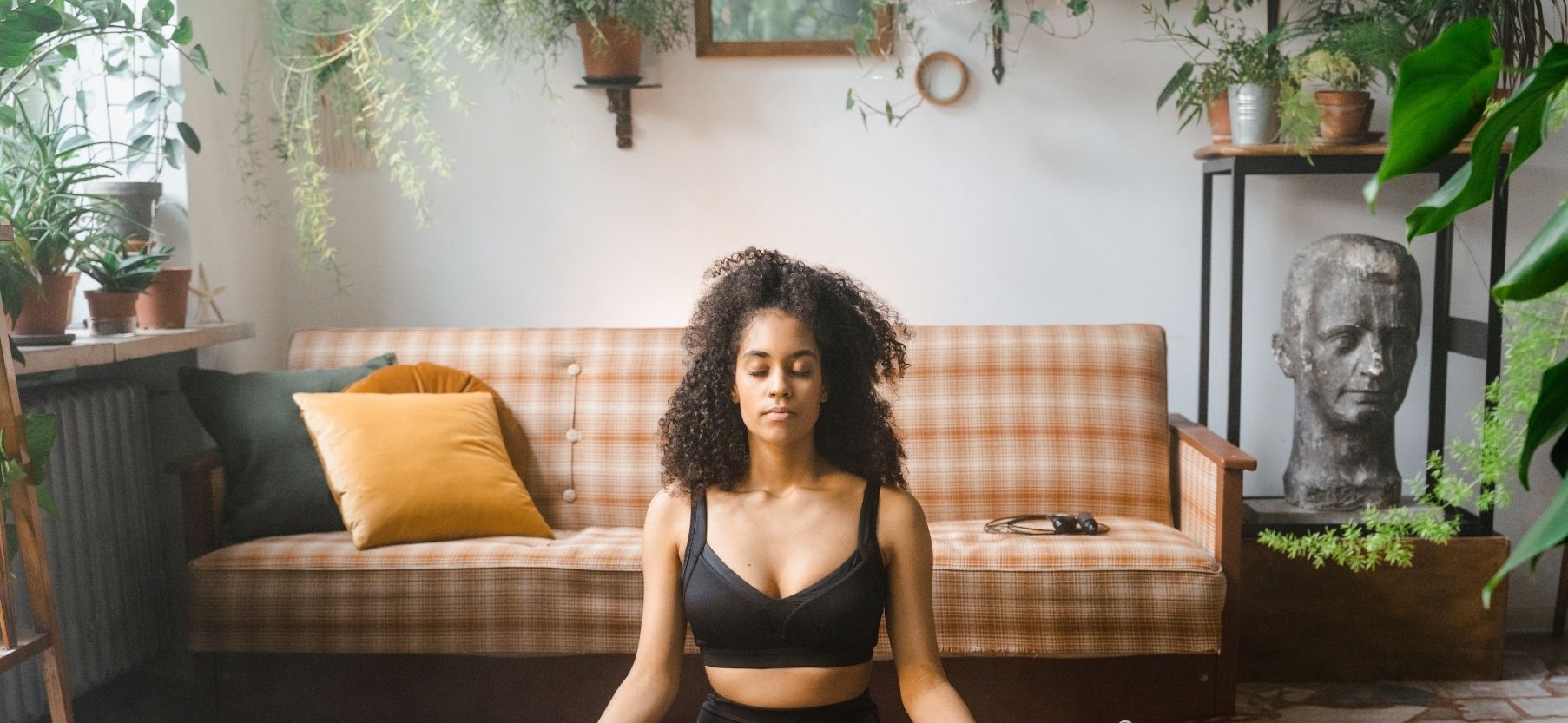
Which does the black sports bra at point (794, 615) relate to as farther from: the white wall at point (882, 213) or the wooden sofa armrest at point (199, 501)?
the white wall at point (882, 213)

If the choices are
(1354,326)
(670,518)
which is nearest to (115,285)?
(670,518)

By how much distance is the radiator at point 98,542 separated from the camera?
2.40 metres

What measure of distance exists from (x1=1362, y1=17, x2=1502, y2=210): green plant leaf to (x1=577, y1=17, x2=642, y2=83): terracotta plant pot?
2.57 meters

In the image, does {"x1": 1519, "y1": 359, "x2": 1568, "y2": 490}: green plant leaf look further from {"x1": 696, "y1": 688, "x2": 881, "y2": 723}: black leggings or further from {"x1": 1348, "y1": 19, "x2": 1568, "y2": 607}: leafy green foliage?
{"x1": 696, "y1": 688, "x2": 881, "y2": 723}: black leggings

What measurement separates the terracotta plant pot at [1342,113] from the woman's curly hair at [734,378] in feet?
5.59

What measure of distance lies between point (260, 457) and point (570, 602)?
0.75m

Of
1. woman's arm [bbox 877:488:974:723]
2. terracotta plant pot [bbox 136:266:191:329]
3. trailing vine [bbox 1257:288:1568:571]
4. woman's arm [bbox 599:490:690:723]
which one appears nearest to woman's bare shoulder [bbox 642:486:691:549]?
woman's arm [bbox 599:490:690:723]

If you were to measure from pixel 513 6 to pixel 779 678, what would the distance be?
2109 millimetres

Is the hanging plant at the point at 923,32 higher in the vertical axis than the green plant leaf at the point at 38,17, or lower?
higher

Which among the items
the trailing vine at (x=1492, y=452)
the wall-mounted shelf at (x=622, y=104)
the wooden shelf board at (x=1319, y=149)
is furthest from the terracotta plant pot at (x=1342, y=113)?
the wall-mounted shelf at (x=622, y=104)

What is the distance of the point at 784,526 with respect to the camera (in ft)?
4.95

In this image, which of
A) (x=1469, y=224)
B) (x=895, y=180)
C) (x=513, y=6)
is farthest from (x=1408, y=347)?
(x=513, y=6)

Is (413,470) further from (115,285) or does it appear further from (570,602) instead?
(115,285)

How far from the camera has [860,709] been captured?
150 cm
